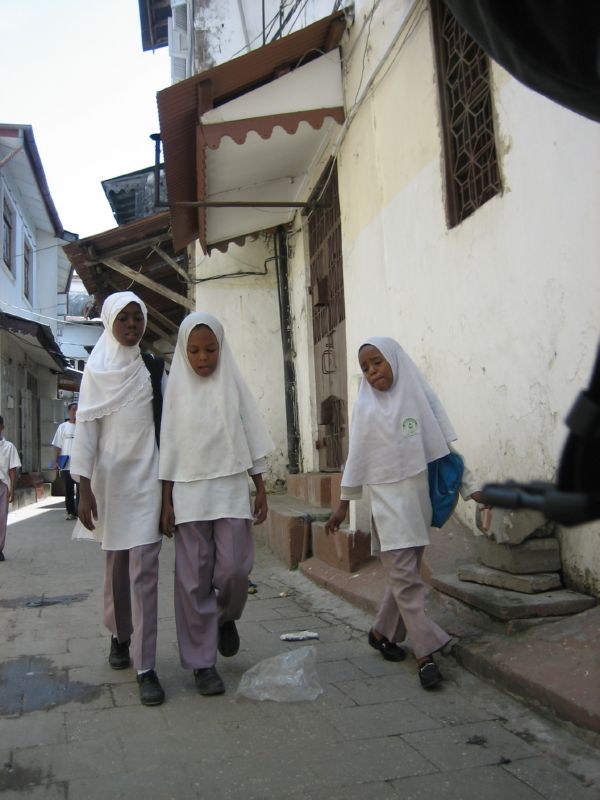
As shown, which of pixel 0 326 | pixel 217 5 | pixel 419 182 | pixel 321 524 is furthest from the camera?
pixel 0 326

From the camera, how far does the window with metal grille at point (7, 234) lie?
16.5 metres

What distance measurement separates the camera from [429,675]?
121 inches

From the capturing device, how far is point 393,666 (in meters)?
3.46

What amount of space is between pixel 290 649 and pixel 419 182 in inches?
119

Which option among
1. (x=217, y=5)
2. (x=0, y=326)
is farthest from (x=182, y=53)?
(x=0, y=326)

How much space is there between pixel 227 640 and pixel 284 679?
0.43 metres

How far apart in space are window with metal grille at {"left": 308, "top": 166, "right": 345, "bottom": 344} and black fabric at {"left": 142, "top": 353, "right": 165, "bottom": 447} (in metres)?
3.58

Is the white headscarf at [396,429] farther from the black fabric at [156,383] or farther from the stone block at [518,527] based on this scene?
the black fabric at [156,383]

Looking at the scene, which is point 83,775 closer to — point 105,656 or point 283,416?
point 105,656

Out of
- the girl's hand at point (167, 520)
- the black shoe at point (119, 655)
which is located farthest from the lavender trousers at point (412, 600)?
the black shoe at point (119, 655)

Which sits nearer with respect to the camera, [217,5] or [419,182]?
[419,182]

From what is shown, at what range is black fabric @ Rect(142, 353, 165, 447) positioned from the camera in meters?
3.47

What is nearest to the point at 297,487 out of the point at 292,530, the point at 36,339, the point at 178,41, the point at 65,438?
the point at 292,530

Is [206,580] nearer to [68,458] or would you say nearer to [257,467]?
[257,467]
